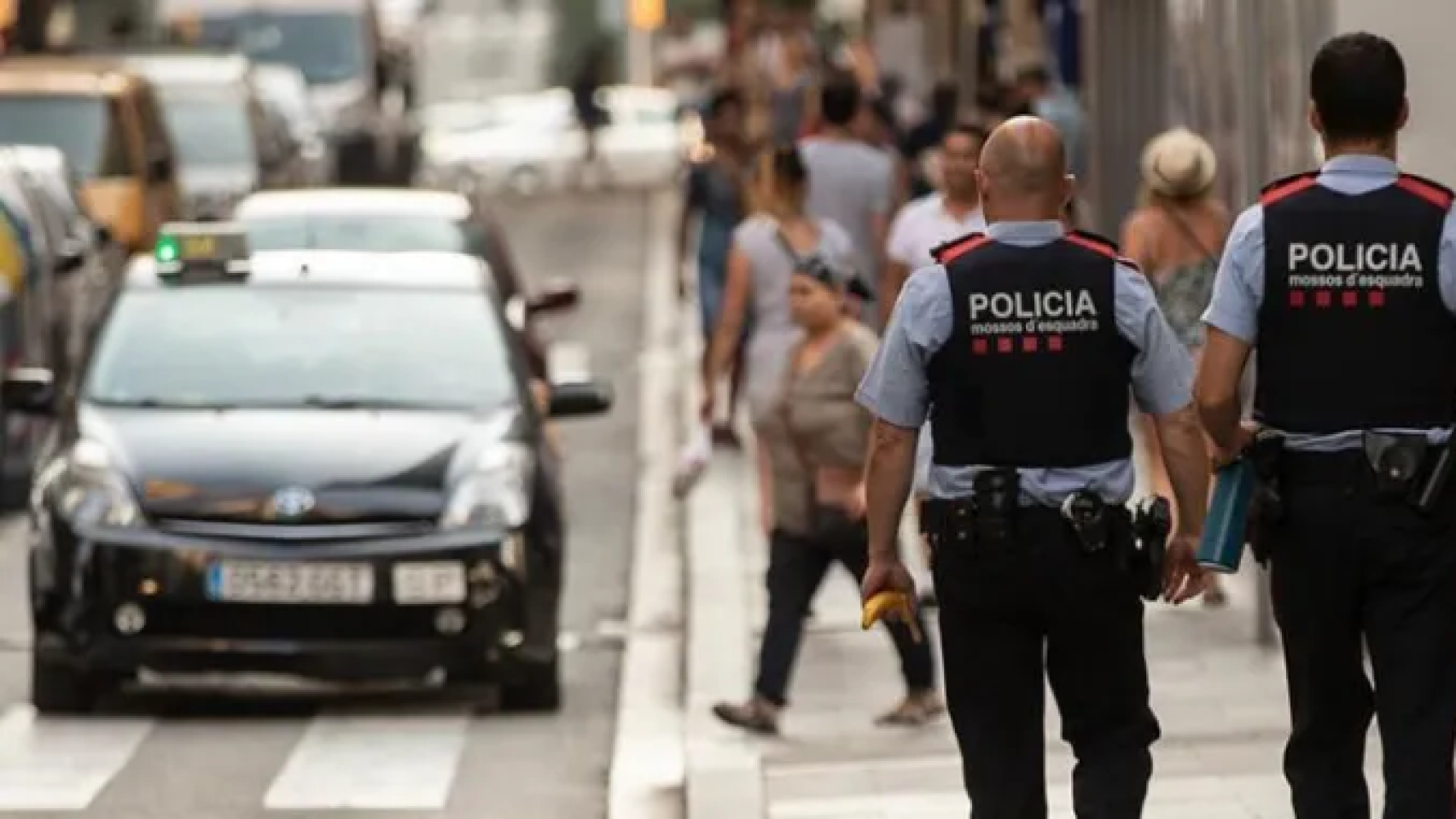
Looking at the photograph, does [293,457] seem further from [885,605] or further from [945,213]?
[885,605]

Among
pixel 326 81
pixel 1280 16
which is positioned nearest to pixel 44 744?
pixel 1280 16

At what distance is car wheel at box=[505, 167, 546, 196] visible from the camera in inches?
2101

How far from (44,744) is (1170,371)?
5588 millimetres

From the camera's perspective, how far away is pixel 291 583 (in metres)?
13.5

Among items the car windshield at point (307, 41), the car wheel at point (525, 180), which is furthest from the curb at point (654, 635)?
the car wheel at point (525, 180)

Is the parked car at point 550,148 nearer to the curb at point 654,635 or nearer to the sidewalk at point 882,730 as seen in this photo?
the curb at point 654,635

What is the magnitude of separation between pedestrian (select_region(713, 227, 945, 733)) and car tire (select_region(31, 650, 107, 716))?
2.04m

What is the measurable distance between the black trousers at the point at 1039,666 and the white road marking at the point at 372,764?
3632mm

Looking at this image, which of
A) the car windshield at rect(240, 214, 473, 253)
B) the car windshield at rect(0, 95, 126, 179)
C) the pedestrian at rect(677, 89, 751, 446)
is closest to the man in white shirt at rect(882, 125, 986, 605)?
the car windshield at rect(240, 214, 473, 253)

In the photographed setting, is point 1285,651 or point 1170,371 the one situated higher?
point 1170,371

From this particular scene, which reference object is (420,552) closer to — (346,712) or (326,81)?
(346,712)

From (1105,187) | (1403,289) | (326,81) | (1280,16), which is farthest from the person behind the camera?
(326,81)

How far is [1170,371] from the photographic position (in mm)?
8719

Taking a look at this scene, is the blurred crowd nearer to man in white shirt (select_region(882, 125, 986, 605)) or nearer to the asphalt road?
man in white shirt (select_region(882, 125, 986, 605))
